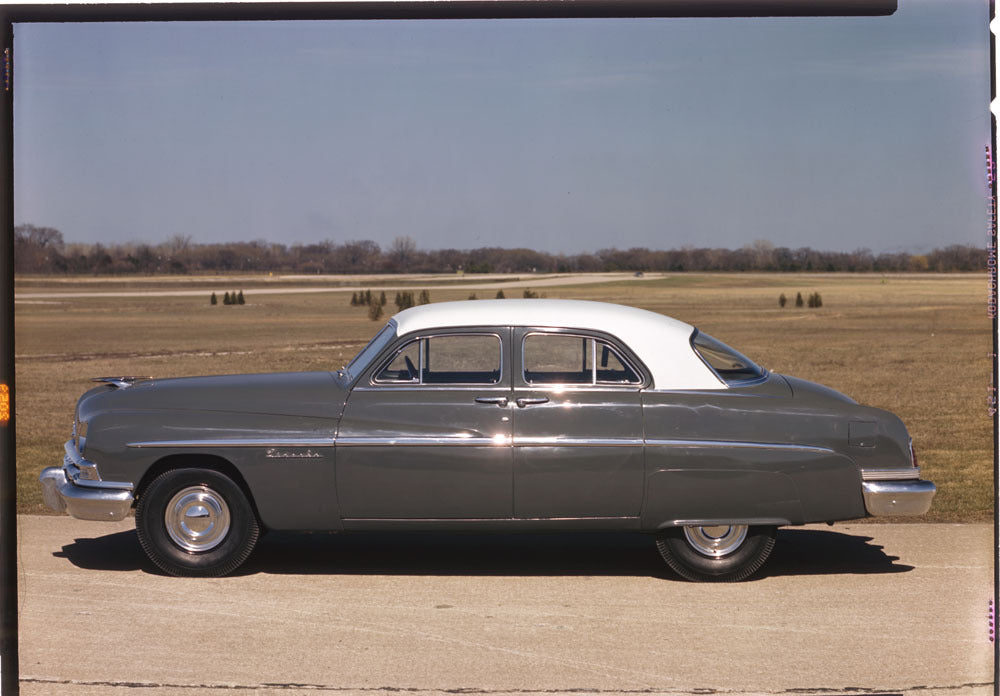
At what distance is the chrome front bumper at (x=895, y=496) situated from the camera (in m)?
6.89

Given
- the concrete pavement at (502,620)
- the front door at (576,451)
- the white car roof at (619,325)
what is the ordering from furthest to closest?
the white car roof at (619,325) → the front door at (576,451) → the concrete pavement at (502,620)

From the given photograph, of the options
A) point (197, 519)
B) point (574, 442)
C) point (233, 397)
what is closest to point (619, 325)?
point (574, 442)

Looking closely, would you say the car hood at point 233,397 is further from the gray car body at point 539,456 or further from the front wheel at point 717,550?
the front wheel at point 717,550

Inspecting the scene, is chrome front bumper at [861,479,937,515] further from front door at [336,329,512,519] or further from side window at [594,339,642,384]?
front door at [336,329,512,519]

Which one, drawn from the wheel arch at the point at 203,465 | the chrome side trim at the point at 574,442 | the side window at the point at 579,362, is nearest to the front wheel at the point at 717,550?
the chrome side trim at the point at 574,442

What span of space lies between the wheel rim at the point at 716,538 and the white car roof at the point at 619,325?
2.70 feet

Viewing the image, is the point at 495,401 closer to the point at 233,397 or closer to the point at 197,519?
the point at 233,397

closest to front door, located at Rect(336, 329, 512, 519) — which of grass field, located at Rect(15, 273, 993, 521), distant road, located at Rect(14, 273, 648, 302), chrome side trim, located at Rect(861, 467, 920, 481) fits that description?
chrome side trim, located at Rect(861, 467, 920, 481)

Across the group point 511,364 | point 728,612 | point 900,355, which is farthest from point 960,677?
point 900,355

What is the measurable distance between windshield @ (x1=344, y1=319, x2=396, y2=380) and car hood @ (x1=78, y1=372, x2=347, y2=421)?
0.37ft

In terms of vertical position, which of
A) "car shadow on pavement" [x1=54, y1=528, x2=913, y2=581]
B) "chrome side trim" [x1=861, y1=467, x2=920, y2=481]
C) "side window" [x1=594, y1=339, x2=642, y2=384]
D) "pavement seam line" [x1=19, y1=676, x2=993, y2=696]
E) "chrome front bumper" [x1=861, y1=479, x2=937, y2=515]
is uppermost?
"side window" [x1=594, y1=339, x2=642, y2=384]

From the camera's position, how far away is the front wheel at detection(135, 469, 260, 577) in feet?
23.1

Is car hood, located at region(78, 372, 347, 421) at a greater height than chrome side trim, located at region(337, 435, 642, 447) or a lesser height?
greater

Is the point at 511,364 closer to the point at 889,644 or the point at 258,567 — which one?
the point at 258,567
